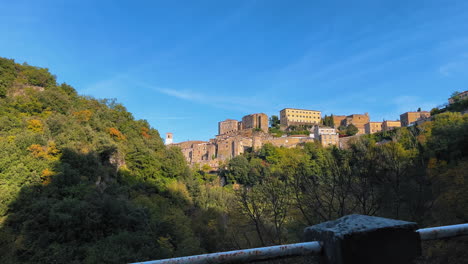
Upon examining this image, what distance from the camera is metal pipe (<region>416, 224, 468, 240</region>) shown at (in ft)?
5.76

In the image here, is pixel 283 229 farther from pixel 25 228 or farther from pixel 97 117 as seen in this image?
pixel 97 117

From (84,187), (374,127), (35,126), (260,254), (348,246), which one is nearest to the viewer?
(348,246)

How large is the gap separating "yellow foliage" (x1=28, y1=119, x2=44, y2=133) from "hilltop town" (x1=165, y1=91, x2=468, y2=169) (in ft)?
130

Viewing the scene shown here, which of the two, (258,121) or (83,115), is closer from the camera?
(83,115)

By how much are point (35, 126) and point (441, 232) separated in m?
28.3

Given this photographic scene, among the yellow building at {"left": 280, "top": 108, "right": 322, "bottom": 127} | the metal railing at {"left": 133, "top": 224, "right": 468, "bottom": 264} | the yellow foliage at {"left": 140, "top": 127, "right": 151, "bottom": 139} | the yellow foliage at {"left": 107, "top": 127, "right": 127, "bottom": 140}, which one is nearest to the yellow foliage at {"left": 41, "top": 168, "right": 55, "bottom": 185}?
the yellow foliage at {"left": 107, "top": 127, "right": 127, "bottom": 140}

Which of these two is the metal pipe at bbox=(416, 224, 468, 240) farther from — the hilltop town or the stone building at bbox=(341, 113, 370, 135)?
the stone building at bbox=(341, 113, 370, 135)

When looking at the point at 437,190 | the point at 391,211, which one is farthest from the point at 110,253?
the point at 437,190

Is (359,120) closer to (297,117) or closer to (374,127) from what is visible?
(374,127)

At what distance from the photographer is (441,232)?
1821 millimetres

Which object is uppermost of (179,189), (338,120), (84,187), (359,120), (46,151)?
(338,120)

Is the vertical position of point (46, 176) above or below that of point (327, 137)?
below

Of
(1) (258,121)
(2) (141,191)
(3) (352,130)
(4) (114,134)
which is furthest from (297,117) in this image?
(2) (141,191)

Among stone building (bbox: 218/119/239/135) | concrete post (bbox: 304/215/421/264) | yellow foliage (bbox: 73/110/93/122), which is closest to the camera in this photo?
concrete post (bbox: 304/215/421/264)
